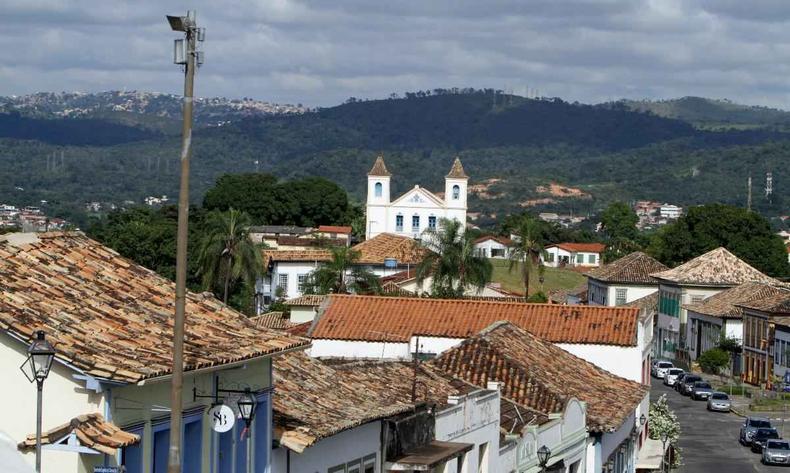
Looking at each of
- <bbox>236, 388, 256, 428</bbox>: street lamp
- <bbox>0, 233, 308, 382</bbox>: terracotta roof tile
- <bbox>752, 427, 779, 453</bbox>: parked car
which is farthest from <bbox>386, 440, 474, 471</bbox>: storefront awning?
<bbox>752, 427, 779, 453</bbox>: parked car

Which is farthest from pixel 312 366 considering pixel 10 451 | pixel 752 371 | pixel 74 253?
pixel 752 371

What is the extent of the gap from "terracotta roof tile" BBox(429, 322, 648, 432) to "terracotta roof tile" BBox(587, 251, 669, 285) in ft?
247

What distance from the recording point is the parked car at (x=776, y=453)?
54.5 metres

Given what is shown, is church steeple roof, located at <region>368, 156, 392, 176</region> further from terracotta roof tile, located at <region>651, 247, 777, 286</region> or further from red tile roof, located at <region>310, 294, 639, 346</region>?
red tile roof, located at <region>310, 294, 639, 346</region>

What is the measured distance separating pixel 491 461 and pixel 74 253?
10.8 meters

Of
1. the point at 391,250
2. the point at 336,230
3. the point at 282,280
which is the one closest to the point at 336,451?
the point at 391,250

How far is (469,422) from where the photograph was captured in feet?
81.3

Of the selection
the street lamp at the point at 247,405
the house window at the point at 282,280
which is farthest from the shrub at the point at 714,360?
the street lamp at the point at 247,405

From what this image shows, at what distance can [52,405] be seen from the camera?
44.0 feet

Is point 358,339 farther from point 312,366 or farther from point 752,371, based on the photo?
point 752,371

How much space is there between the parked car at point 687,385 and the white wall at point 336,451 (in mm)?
58729

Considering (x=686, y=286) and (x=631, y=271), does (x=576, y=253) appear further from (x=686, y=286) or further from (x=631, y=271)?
(x=686, y=286)

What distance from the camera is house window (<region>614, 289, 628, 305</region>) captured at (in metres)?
114

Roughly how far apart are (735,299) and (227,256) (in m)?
29.0
